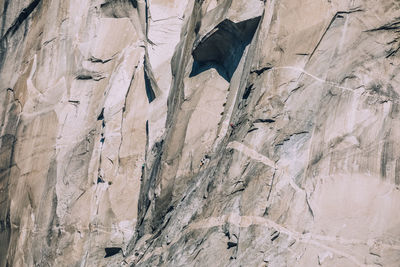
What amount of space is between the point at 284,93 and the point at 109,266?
21.3 feet

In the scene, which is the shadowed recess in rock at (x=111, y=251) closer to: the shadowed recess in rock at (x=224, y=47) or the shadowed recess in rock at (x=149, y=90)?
the shadowed recess in rock at (x=149, y=90)

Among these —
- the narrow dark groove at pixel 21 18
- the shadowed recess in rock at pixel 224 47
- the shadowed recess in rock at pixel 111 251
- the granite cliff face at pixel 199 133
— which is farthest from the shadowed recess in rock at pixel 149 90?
the narrow dark groove at pixel 21 18

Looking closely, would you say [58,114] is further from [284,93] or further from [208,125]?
[284,93]

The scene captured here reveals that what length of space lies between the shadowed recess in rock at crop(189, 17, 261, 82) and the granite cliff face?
4cm

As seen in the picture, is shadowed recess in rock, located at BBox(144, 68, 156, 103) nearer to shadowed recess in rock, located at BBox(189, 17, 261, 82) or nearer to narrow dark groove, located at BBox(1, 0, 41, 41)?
shadowed recess in rock, located at BBox(189, 17, 261, 82)

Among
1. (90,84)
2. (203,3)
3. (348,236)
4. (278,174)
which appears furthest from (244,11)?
(90,84)

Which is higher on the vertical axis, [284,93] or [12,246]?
[284,93]

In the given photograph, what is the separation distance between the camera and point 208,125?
16766 mm

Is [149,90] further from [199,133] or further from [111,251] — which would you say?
[111,251]

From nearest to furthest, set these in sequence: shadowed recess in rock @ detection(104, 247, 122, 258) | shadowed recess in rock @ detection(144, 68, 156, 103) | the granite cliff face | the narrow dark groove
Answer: the granite cliff face < shadowed recess in rock @ detection(104, 247, 122, 258) < shadowed recess in rock @ detection(144, 68, 156, 103) < the narrow dark groove

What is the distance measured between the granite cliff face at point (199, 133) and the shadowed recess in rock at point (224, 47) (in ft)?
0.12

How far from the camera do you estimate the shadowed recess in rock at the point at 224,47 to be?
16.1 m

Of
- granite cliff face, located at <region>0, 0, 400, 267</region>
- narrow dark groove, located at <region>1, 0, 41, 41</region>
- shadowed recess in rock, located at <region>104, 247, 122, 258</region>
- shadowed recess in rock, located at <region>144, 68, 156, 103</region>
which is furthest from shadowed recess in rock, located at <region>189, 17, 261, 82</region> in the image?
narrow dark groove, located at <region>1, 0, 41, 41</region>

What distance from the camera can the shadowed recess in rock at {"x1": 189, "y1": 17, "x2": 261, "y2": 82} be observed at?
16.1 metres
